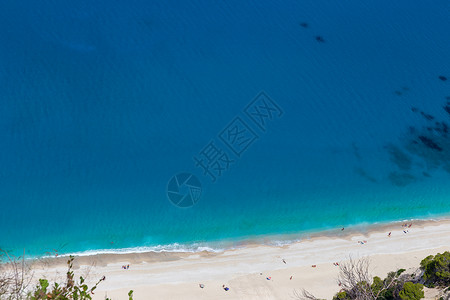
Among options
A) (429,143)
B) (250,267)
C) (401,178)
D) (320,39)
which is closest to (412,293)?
(250,267)

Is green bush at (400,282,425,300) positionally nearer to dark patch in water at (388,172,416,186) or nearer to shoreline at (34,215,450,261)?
shoreline at (34,215,450,261)

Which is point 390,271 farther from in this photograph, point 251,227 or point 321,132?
point 321,132

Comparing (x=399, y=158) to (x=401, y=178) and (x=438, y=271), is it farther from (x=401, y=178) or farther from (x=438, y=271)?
(x=438, y=271)

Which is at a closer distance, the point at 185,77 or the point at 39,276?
the point at 39,276

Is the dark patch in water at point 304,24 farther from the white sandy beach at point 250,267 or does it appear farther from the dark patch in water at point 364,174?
the white sandy beach at point 250,267

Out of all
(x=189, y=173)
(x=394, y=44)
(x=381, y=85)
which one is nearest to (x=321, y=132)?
(x=381, y=85)

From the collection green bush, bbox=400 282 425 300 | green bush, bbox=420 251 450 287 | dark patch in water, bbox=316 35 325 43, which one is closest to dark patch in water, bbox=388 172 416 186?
green bush, bbox=420 251 450 287

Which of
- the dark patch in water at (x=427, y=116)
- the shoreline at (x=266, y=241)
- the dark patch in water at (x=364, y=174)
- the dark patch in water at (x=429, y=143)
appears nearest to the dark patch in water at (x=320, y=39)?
the dark patch in water at (x=427, y=116)
